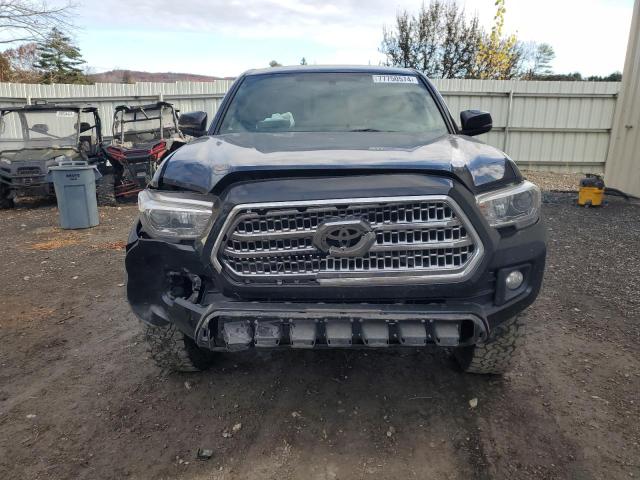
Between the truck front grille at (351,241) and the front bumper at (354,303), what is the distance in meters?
0.05

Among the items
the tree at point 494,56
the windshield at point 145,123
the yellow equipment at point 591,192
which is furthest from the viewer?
the tree at point 494,56

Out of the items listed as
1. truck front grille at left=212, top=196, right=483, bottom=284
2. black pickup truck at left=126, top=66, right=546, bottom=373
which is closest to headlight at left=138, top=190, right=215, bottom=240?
black pickup truck at left=126, top=66, right=546, bottom=373

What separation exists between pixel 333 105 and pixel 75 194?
5.83 meters

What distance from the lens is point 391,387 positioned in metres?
2.89

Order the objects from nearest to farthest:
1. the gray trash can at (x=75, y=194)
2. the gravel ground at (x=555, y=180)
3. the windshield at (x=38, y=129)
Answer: the gray trash can at (x=75, y=194), the windshield at (x=38, y=129), the gravel ground at (x=555, y=180)

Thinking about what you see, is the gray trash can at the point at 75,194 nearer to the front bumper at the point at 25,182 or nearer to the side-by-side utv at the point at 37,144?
the front bumper at the point at 25,182

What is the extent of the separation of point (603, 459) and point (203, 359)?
7.19 feet

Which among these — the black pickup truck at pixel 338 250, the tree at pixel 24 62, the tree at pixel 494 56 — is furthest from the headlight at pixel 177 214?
the tree at pixel 24 62

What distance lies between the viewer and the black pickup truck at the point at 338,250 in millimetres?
2113

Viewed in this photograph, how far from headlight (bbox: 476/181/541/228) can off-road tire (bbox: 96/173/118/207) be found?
920 centimetres

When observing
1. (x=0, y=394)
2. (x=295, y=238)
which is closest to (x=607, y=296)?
(x=295, y=238)

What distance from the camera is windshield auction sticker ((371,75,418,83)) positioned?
3.76 m

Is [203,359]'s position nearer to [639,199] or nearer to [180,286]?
[180,286]

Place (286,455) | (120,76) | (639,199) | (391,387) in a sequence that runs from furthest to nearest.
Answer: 1. (120,76)
2. (639,199)
3. (391,387)
4. (286,455)
